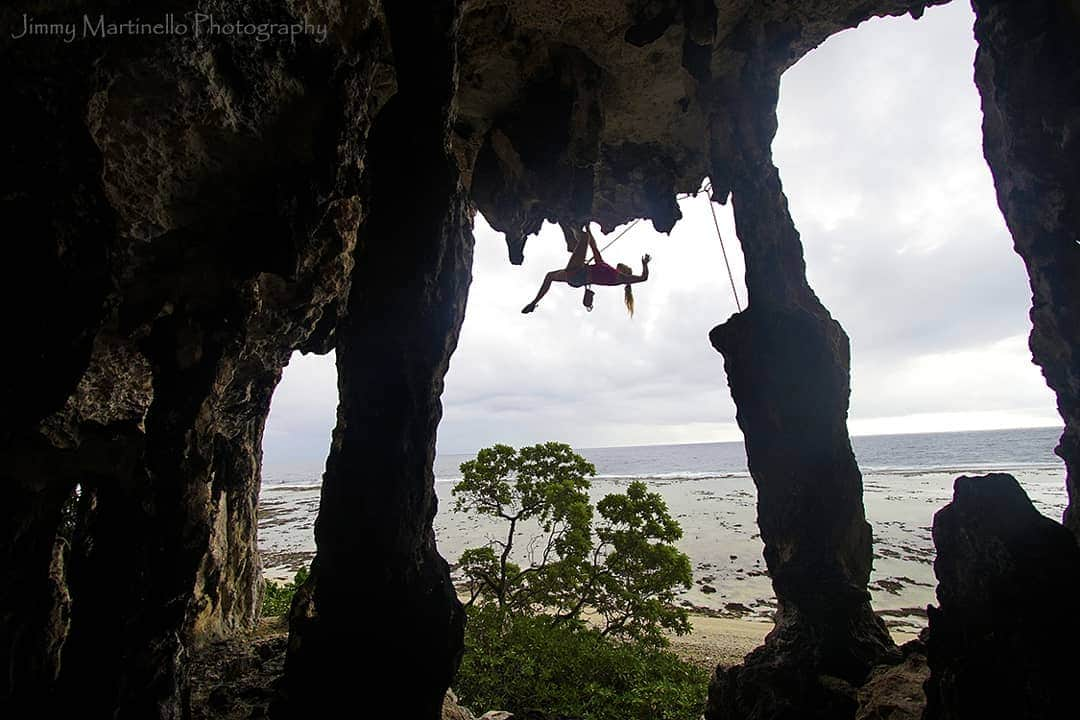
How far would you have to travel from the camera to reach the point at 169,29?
3875 mm

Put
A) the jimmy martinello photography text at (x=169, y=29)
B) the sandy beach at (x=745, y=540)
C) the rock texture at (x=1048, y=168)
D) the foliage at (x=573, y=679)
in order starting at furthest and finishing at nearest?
1. the sandy beach at (x=745, y=540)
2. the foliage at (x=573, y=679)
3. the rock texture at (x=1048, y=168)
4. the jimmy martinello photography text at (x=169, y=29)

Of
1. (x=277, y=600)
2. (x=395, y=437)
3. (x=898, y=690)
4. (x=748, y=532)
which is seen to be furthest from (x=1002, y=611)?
(x=748, y=532)

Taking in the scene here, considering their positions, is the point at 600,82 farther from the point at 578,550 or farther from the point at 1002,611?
the point at 578,550

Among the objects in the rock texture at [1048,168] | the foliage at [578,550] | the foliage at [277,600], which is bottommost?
the foliage at [277,600]

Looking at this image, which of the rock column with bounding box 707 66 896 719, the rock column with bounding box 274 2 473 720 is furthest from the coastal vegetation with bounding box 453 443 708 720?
the rock column with bounding box 274 2 473 720

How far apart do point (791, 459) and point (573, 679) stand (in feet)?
17.6

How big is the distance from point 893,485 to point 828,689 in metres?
56.2

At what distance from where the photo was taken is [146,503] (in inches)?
199

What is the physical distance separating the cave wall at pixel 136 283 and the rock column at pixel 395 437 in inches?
36.4

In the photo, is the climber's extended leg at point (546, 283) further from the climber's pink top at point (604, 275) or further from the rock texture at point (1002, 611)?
the rock texture at point (1002, 611)

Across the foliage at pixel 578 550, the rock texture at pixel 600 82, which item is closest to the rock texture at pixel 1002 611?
the rock texture at pixel 600 82

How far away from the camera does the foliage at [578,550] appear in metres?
11.2

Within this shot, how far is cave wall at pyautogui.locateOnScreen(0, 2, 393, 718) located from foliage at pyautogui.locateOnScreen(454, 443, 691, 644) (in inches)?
304

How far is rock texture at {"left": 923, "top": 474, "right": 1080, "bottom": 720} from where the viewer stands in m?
3.32
